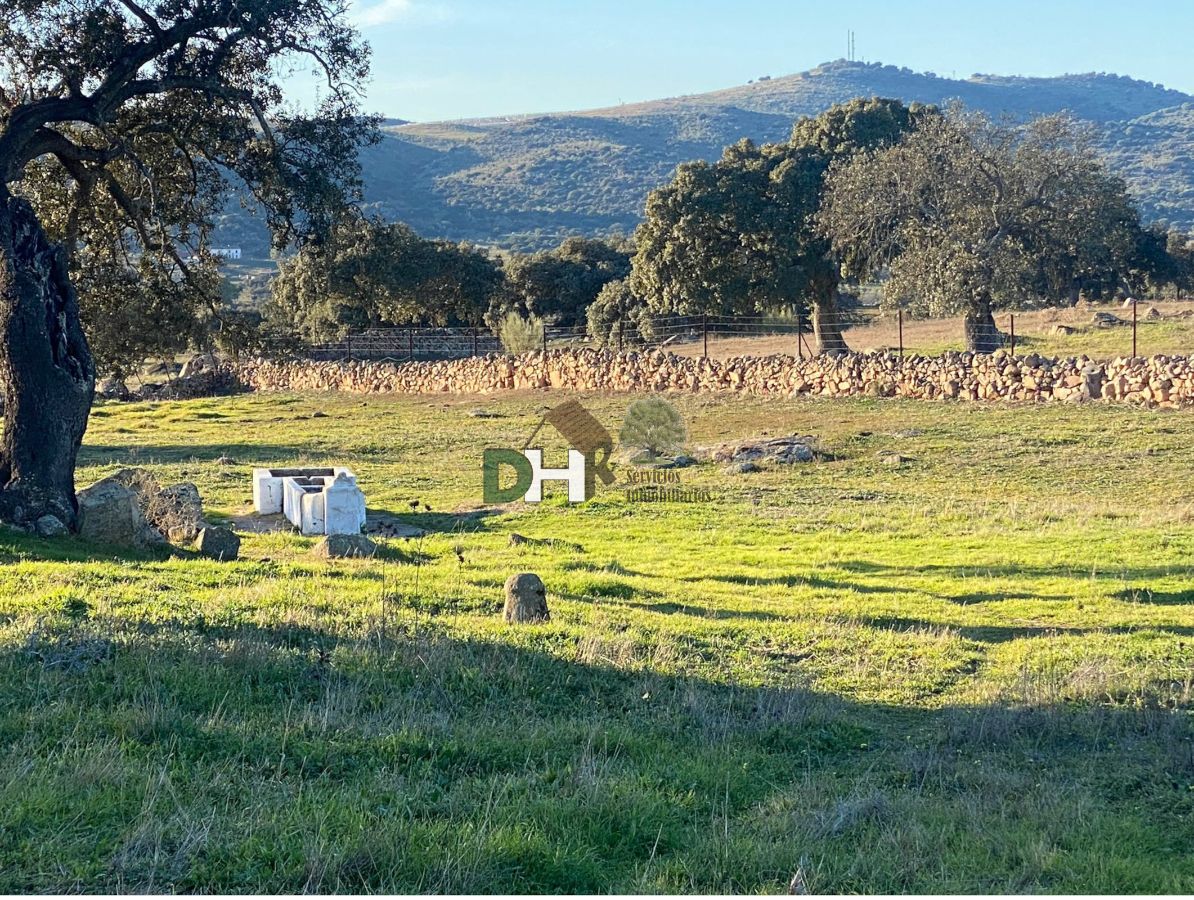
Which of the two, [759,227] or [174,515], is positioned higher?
[759,227]

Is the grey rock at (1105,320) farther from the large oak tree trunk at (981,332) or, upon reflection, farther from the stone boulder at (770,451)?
the stone boulder at (770,451)

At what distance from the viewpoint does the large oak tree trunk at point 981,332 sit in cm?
2966

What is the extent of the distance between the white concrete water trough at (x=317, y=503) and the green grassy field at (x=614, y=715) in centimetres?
90

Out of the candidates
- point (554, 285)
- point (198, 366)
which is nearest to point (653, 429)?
point (198, 366)

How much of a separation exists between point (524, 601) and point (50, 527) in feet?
21.8

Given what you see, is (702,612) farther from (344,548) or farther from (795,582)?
(344,548)

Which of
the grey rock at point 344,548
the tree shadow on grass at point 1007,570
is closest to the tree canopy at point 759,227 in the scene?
the tree shadow on grass at point 1007,570

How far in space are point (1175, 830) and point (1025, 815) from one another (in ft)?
2.25

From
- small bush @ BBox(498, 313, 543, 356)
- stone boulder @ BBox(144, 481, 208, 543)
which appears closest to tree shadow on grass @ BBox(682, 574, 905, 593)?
stone boulder @ BBox(144, 481, 208, 543)

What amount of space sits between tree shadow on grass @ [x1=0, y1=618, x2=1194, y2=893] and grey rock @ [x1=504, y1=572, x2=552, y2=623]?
1.13m

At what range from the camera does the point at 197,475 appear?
72.2 ft

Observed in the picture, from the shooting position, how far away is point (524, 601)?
9195mm

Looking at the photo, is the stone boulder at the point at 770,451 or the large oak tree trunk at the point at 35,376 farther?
the stone boulder at the point at 770,451

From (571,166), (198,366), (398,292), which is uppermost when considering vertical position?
(571,166)
